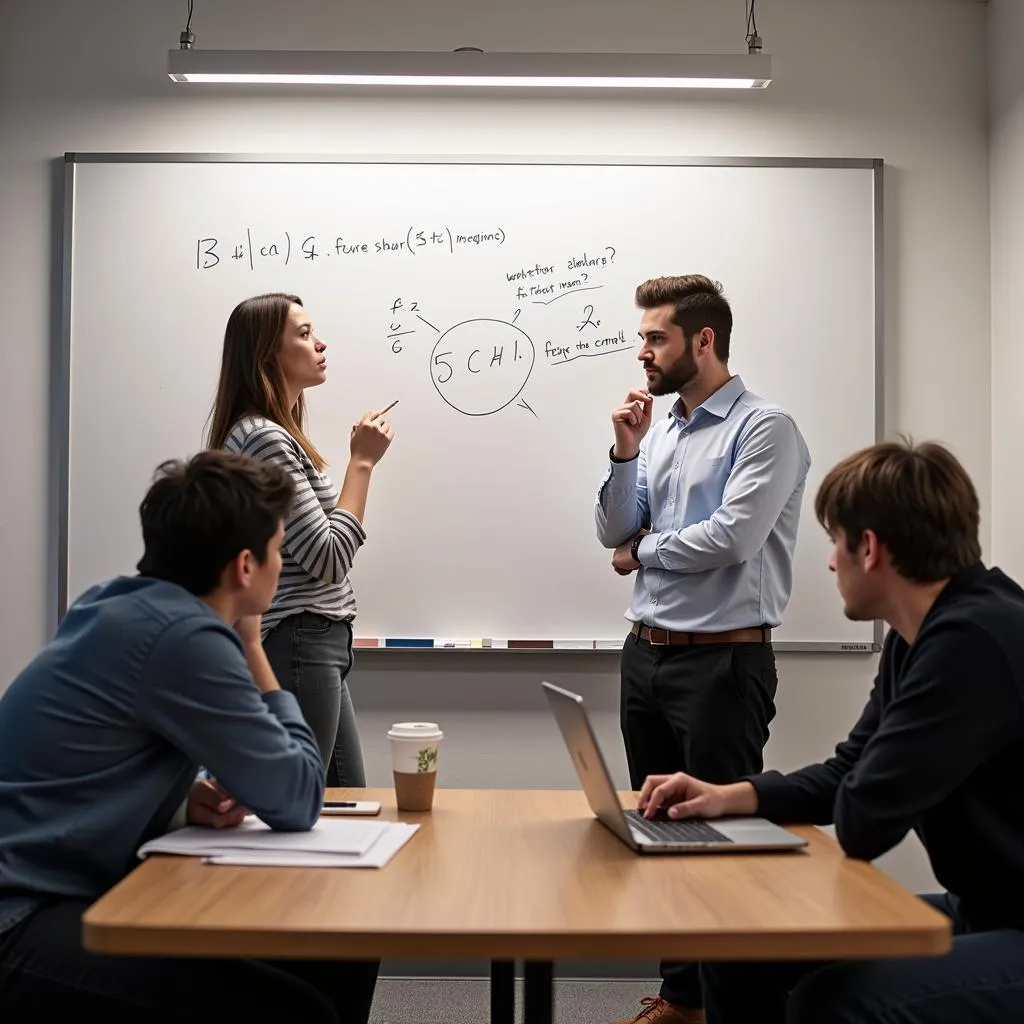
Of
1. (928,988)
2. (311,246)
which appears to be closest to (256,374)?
(311,246)

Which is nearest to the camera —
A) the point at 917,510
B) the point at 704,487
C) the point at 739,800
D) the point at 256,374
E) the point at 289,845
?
the point at 289,845

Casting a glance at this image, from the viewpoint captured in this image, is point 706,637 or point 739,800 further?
point 706,637

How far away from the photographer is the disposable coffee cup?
1.78m

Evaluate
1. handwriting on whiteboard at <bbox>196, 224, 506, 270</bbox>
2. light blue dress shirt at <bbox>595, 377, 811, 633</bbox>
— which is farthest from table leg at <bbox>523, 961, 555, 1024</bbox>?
handwriting on whiteboard at <bbox>196, 224, 506, 270</bbox>

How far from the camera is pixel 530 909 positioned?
4.13 ft

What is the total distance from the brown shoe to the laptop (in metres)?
1.13

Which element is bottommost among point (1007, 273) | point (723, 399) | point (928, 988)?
point (928, 988)

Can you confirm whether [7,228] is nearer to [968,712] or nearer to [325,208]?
[325,208]

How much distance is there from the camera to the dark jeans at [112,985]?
1.35 m

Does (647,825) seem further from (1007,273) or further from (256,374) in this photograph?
(1007,273)

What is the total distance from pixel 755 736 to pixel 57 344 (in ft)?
7.28

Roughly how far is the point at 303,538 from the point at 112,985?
Answer: 1.19m

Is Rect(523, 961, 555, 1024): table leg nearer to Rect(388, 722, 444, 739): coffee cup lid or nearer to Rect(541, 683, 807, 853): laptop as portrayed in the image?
Rect(541, 683, 807, 853): laptop

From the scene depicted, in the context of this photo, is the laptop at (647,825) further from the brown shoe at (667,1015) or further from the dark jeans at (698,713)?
the brown shoe at (667,1015)
